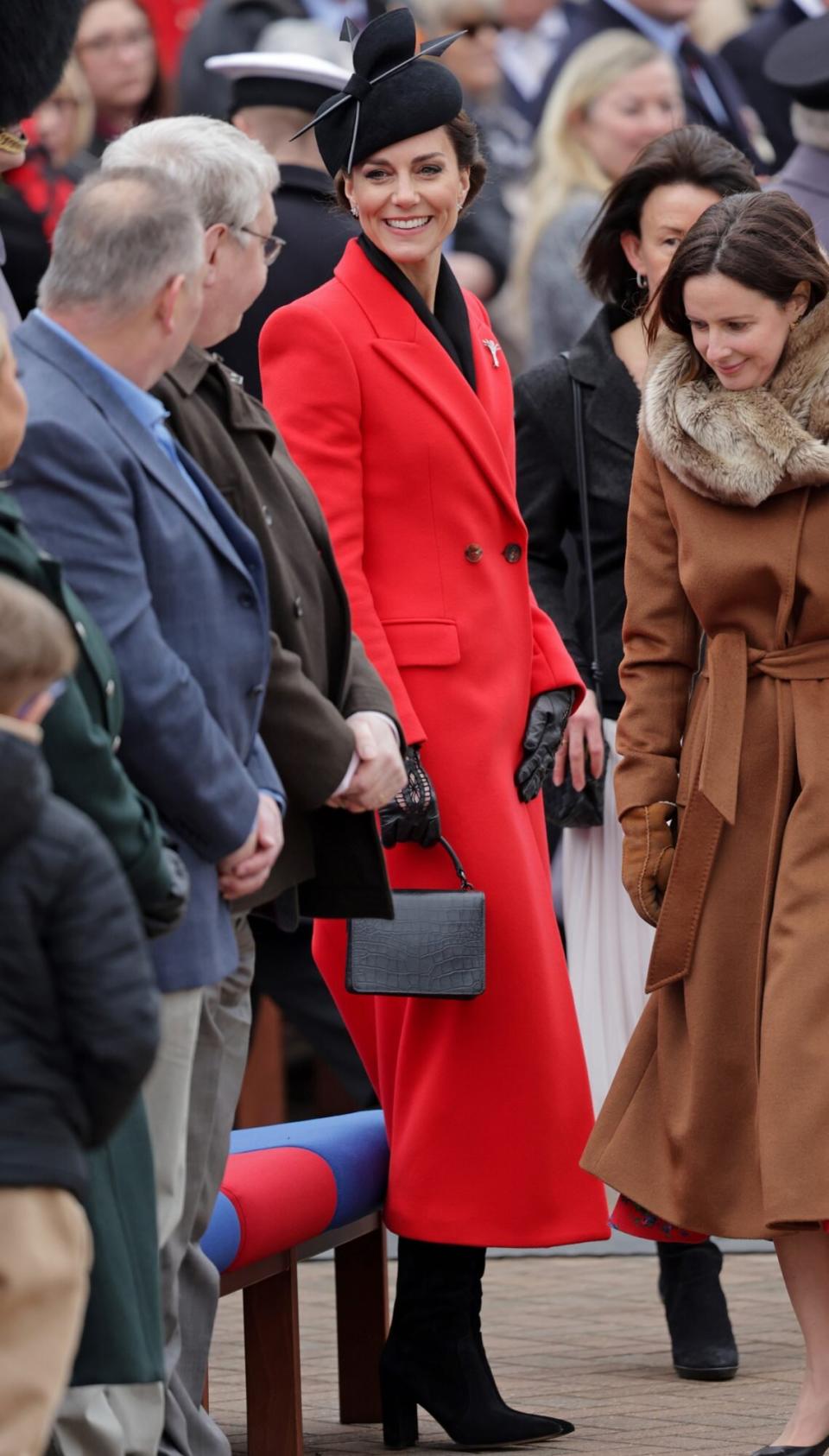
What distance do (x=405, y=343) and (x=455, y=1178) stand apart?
4.74ft

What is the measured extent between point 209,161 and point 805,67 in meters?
3.55

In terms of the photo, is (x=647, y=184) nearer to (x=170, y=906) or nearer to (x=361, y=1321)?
(x=361, y=1321)

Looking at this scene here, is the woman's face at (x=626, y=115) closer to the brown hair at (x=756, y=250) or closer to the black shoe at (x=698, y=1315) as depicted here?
the brown hair at (x=756, y=250)

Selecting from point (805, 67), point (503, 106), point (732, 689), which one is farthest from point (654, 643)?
point (503, 106)

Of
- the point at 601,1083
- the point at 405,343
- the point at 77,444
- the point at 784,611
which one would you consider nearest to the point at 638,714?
the point at 784,611

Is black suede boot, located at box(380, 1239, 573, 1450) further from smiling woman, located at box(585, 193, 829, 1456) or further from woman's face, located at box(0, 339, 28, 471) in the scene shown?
woman's face, located at box(0, 339, 28, 471)

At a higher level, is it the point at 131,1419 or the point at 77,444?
the point at 77,444

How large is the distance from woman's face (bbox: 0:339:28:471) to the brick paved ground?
7.05 ft

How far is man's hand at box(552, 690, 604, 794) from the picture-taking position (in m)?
5.23

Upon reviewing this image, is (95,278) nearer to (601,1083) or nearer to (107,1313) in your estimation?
(107,1313)

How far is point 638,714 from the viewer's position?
4574 mm

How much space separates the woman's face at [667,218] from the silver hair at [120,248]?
6.44ft

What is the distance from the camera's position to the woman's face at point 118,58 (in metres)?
7.77

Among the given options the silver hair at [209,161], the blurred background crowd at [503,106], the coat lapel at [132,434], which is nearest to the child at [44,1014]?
the coat lapel at [132,434]
